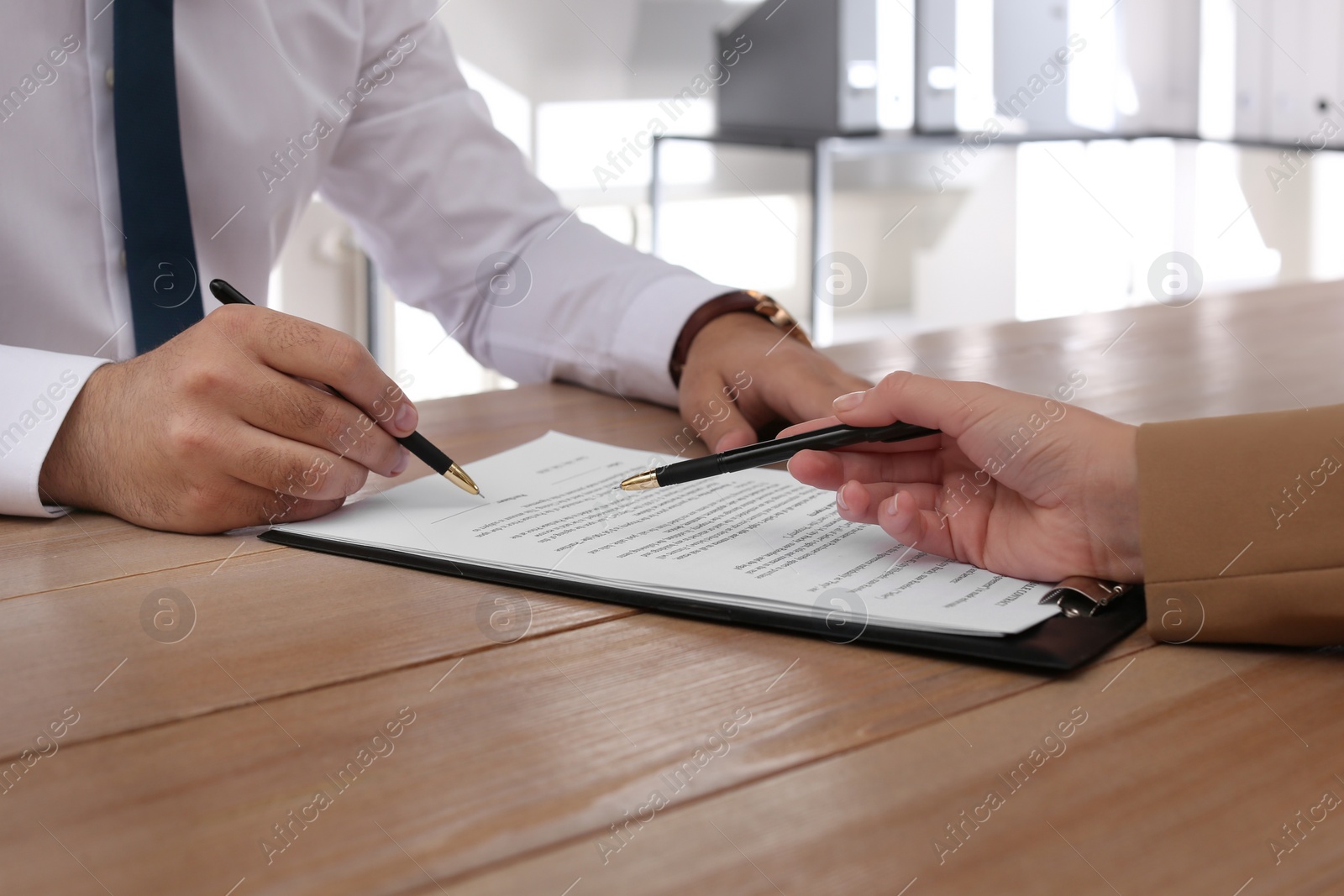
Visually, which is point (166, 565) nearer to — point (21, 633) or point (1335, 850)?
point (21, 633)

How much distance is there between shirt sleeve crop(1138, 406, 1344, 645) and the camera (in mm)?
516

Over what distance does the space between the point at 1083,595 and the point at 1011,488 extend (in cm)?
8

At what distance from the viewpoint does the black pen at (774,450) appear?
2.11 ft

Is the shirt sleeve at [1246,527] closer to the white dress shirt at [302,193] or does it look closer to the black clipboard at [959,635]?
the black clipboard at [959,635]

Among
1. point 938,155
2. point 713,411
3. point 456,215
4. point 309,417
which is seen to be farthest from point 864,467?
point 938,155

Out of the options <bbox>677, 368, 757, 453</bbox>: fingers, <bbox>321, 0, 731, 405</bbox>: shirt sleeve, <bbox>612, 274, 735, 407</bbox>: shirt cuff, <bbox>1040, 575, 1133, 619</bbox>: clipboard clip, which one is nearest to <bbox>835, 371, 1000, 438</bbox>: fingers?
<bbox>1040, 575, 1133, 619</bbox>: clipboard clip

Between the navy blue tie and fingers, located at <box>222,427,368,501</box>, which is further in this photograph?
the navy blue tie

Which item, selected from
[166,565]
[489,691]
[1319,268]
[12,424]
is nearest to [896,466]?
[489,691]

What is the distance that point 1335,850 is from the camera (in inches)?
14.2

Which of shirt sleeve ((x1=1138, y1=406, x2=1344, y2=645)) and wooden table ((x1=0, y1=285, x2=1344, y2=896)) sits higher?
shirt sleeve ((x1=1138, y1=406, x2=1344, y2=645))

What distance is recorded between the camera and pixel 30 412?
72cm

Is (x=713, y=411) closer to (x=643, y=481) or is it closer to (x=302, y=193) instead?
(x=643, y=481)

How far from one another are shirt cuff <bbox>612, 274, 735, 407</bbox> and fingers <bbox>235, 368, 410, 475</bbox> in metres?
0.39

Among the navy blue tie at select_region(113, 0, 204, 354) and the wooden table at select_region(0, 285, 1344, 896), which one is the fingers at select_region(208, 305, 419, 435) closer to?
the wooden table at select_region(0, 285, 1344, 896)
